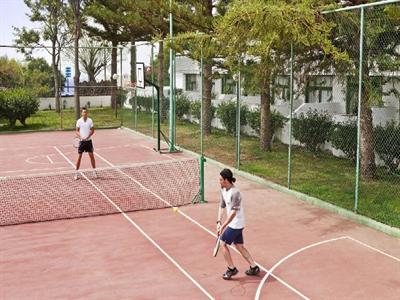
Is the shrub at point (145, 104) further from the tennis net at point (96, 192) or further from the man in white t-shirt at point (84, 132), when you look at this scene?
the man in white t-shirt at point (84, 132)

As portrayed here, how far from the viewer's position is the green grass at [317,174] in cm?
1162

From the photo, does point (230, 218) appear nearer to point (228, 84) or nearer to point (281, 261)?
point (281, 261)

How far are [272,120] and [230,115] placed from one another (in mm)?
3562

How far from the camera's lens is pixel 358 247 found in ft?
29.9

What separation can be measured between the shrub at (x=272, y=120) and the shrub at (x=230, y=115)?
68cm

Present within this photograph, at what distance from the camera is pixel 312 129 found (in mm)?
18219

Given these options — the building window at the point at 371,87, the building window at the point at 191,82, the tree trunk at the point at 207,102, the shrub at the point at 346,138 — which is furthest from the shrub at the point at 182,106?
the shrub at the point at 346,138

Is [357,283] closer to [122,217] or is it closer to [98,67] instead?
[122,217]

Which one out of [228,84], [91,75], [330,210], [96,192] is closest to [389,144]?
[330,210]

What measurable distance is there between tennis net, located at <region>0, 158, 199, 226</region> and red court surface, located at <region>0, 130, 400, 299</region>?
1.76 feet

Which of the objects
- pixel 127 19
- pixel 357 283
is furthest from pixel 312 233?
pixel 127 19

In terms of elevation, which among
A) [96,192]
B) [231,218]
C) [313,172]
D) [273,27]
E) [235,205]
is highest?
[273,27]

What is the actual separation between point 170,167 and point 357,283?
8627 millimetres

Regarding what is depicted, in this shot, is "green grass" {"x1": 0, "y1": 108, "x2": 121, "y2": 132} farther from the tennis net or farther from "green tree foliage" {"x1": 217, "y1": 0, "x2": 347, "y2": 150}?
"green tree foliage" {"x1": 217, "y1": 0, "x2": 347, "y2": 150}
